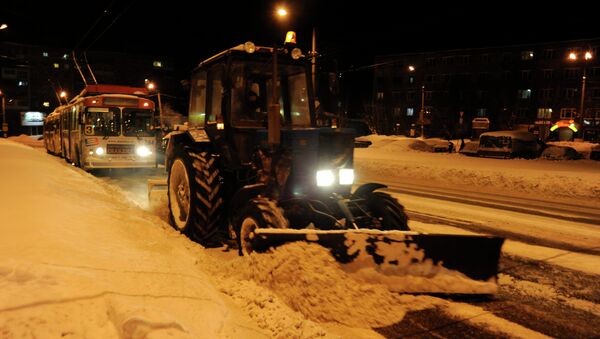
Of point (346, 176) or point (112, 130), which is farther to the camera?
point (112, 130)

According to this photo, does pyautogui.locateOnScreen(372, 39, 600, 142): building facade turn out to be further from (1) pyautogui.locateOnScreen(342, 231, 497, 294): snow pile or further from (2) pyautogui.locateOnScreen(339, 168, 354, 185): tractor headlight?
(1) pyautogui.locateOnScreen(342, 231, 497, 294): snow pile

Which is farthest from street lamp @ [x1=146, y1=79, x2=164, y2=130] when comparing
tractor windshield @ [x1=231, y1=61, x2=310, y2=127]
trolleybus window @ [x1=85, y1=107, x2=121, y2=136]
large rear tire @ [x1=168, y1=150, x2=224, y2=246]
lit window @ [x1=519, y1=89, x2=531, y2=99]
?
lit window @ [x1=519, y1=89, x2=531, y2=99]

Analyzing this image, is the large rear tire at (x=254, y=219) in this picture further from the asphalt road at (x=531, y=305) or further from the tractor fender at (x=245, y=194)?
the asphalt road at (x=531, y=305)

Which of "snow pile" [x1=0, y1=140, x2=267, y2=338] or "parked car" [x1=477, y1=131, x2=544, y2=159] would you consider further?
"parked car" [x1=477, y1=131, x2=544, y2=159]

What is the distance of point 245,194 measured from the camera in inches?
223

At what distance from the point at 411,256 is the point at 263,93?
3.17 metres

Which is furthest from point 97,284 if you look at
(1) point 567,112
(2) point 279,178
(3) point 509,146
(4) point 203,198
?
(1) point 567,112

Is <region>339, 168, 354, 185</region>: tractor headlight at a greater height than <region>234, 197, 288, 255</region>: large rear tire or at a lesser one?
greater

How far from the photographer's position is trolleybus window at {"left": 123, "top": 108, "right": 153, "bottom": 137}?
1655 cm

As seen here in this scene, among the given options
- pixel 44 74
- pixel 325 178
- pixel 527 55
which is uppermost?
pixel 527 55

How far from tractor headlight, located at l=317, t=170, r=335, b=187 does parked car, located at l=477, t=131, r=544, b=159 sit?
2188cm

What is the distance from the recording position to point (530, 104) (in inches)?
2311

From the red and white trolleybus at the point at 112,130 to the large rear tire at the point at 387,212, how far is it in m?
12.9

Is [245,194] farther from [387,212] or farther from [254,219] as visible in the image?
[387,212]
